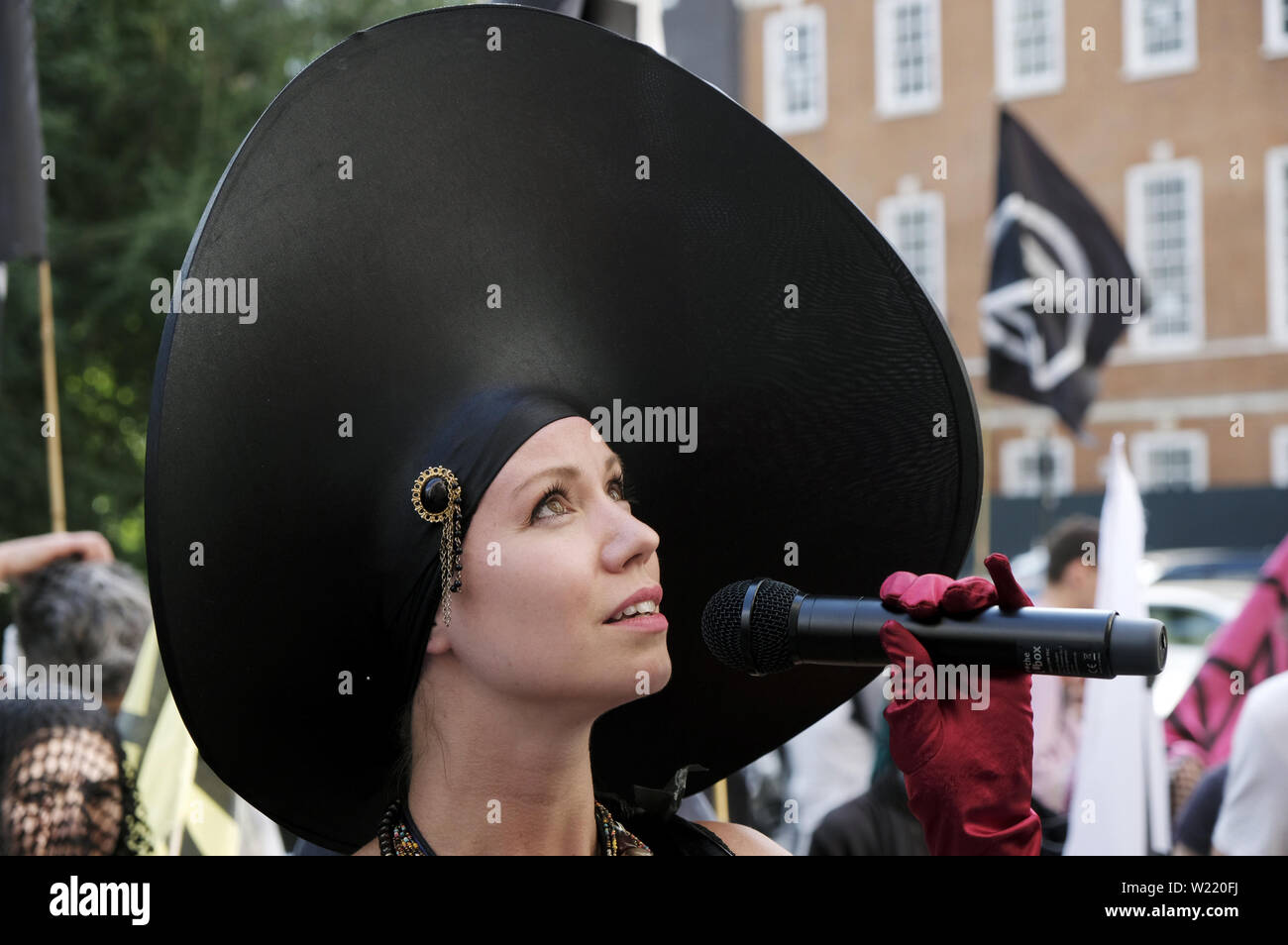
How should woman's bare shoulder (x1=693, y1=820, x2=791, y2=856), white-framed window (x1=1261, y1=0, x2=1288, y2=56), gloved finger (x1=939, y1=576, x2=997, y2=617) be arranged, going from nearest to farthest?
gloved finger (x1=939, y1=576, x2=997, y2=617), woman's bare shoulder (x1=693, y1=820, x2=791, y2=856), white-framed window (x1=1261, y1=0, x2=1288, y2=56)

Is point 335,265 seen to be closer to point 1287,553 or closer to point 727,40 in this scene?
point 1287,553

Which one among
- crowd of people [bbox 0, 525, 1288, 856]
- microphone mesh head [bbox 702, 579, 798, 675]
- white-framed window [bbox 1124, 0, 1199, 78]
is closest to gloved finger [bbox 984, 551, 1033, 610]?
microphone mesh head [bbox 702, 579, 798, 675]

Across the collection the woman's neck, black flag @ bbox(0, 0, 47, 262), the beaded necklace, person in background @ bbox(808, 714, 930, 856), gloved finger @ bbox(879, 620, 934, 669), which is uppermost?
black flag @ bbox(0, 0, 47, 262)

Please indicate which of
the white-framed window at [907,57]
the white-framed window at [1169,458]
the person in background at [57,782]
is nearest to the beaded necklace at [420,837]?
the person in background at [57,782]

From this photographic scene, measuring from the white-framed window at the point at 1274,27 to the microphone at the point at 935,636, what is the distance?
21226 mm

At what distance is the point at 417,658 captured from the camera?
1.84 m

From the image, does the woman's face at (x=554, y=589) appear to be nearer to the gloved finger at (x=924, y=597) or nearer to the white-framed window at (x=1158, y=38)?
the gloved finger at (x=924, y=597)

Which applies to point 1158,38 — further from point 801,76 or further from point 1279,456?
point 1279,456

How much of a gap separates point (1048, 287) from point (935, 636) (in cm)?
572

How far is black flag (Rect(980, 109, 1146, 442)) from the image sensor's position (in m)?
7.26

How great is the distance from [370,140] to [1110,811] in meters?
2.78

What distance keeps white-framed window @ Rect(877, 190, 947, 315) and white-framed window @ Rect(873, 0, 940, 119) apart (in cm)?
134

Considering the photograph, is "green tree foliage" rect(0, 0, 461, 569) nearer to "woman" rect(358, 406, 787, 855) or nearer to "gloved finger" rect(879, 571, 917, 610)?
"woman" rect(358, 406, 787, 855)

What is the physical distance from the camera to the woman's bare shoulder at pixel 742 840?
2059 millimetres
